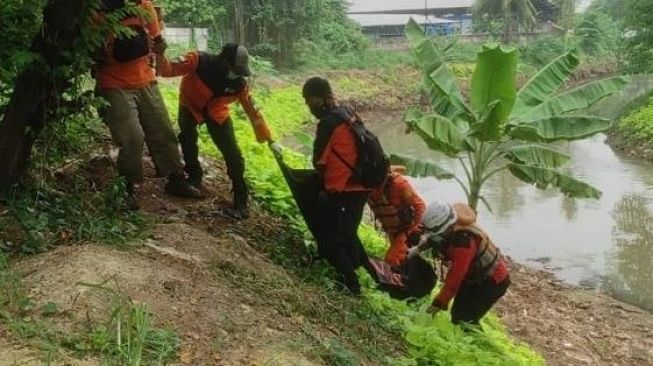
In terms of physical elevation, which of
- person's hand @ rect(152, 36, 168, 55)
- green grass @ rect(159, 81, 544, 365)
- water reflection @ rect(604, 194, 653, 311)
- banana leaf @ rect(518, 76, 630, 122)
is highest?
person's hand @ rect(152, 36, 168, 55)

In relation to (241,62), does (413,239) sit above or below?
below

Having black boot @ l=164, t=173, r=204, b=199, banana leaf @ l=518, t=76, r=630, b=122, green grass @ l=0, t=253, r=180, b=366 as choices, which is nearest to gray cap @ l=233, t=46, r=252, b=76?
black boot @ l=164, t=173, r=204, b=199

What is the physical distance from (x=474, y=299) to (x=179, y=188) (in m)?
2.55

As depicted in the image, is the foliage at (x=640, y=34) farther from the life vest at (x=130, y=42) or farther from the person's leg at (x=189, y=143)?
the life vest at (x=130, y=42)

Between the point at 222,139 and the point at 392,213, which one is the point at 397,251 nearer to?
the point at 392,213

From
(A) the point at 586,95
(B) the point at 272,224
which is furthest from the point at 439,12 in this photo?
(B) the point at 272,224

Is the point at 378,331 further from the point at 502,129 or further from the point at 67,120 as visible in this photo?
the point at 502,129

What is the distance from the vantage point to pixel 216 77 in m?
5.95

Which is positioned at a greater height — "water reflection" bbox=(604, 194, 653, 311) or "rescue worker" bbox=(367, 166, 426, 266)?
"rescue worker" bbox=(367, 166, 426, 266)

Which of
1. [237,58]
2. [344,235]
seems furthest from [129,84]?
[344,235]

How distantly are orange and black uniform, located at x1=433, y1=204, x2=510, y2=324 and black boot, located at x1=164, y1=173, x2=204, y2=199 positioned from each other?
7.07ft

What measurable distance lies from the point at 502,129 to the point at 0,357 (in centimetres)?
721

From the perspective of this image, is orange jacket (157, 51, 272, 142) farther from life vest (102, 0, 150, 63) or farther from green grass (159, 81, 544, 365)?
green grass (159, 81, 544, 365)

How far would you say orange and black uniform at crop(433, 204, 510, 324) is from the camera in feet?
18.4
